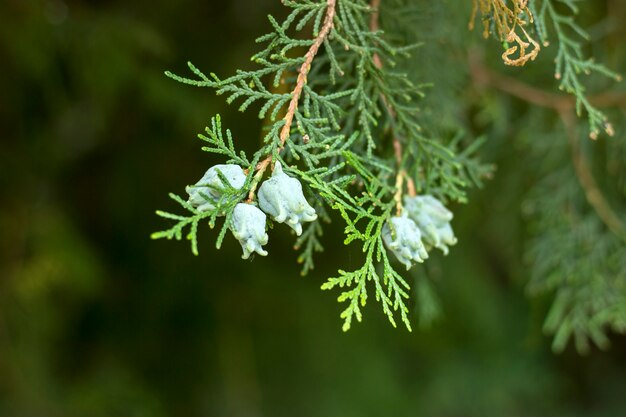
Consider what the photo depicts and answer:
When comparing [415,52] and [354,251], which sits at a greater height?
[415,52]

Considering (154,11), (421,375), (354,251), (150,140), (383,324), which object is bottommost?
(421,375)

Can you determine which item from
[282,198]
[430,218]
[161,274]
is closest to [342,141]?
[430,218]

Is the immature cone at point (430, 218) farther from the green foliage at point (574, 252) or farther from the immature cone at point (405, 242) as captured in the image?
the green foliage at point (574, 252)

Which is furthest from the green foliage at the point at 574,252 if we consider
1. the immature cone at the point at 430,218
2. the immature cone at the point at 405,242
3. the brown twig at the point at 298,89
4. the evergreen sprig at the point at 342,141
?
the brown twig at the point at 298,89

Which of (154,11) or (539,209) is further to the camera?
(154,11)

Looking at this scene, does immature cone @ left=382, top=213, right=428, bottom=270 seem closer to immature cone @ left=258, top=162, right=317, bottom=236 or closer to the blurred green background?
immature cone @ left=258, top=162, right=317, bottom=236

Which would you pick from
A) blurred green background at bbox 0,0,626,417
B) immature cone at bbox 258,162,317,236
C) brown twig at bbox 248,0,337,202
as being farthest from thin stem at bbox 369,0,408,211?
blurred green background at bbox 0,0,626,417

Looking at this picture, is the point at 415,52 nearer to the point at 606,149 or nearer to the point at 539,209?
the point at 539,209

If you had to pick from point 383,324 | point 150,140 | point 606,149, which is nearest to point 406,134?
point 606,149
